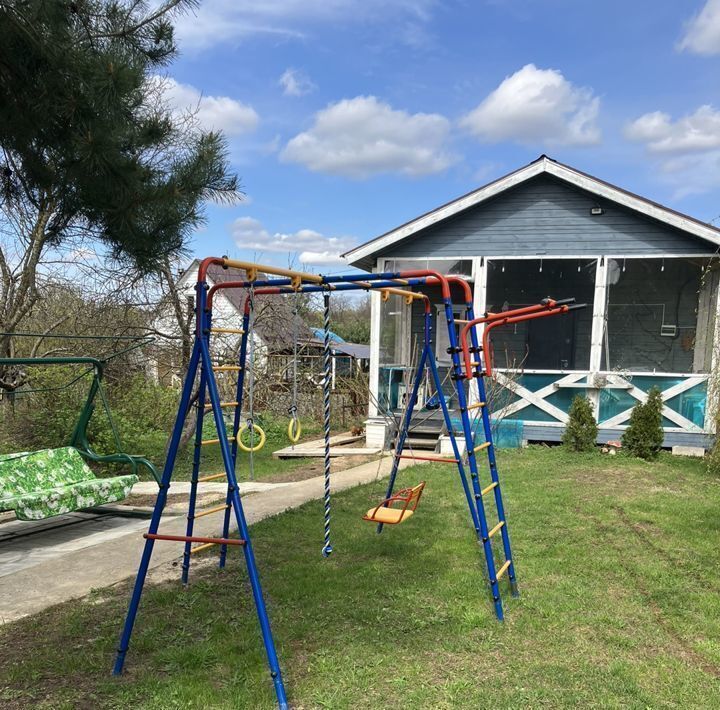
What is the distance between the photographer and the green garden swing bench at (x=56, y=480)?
469 cm

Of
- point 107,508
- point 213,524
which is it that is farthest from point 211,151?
point 107,508

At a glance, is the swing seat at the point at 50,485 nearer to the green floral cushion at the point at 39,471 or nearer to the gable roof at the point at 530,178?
the green floral cushion at the point at 39,471

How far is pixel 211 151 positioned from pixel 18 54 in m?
1.17

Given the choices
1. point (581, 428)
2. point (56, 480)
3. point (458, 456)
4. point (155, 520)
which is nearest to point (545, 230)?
point (581, 428)

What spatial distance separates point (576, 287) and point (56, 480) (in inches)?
342

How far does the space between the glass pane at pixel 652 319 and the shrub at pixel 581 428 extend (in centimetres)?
137

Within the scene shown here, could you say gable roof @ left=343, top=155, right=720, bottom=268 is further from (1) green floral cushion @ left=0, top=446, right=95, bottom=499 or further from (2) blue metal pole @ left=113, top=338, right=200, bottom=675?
(2) blue metal pole @ left=113, top=338, right=200, bottom=675

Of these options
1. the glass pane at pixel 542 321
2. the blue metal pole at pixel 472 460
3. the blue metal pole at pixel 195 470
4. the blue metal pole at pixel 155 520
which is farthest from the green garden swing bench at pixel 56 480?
the glass pane at pixel 542 321

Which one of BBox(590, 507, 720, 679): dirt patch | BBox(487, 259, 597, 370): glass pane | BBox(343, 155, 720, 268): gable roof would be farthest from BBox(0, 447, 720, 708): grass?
BBox(487, 259, 597, 370): glass pane

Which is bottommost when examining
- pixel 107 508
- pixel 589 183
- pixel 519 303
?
pixel 107 508

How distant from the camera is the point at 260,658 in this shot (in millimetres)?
3027

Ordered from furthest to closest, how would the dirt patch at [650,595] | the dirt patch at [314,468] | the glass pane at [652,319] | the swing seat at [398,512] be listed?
the glass pane at [652,319] → the dirt patch at [314,468] → the swing seat at [398,512] → the dirt patch at [650,595]

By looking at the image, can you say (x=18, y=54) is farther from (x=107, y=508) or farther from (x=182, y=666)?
(x=107, y=508)

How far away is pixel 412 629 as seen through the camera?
338 centimetres
